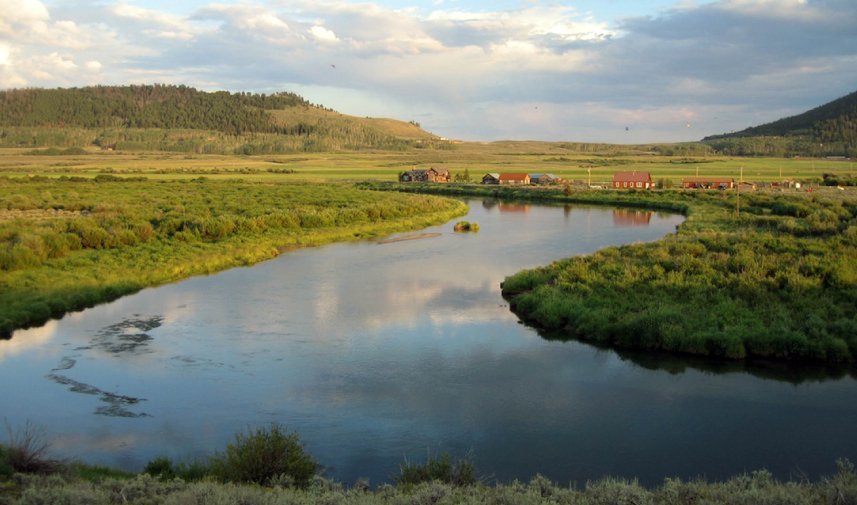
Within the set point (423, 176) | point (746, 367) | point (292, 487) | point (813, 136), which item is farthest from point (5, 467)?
point (813, 136)

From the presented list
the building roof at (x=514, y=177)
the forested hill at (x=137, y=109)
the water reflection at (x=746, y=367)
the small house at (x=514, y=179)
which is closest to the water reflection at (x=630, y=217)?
the water reflection at (x=746, y=367)

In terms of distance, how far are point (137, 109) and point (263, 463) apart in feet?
488

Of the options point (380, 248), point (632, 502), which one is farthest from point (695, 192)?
point (632, 502)

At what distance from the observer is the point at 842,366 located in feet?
38.9

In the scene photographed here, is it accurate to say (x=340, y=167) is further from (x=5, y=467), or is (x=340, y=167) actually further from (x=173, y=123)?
(x=5, y=467)

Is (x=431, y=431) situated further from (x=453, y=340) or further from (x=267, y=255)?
(x=267, y=255)

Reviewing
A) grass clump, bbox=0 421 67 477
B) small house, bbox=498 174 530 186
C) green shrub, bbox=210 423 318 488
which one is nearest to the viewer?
grass clump, bbox=0 421 67 477

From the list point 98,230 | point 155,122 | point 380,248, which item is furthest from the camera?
point 155,122

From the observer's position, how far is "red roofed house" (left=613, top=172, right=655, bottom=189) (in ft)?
199

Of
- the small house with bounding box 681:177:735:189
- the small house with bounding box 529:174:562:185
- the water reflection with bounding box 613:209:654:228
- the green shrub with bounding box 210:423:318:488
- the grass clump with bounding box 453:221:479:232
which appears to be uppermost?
the small house with bounding box 529:174:562:185

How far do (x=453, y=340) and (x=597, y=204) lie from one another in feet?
126

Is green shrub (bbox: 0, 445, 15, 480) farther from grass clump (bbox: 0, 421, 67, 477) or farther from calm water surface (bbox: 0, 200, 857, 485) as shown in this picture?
calm water surface (bbox: 0, 200, 857, 485)

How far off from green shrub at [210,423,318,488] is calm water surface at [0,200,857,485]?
985 mm

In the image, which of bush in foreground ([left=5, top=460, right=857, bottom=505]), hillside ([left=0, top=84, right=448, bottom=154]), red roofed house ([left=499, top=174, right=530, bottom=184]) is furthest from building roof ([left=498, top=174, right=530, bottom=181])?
hillside ([left=0, top=84, right=448, bottom=154])
